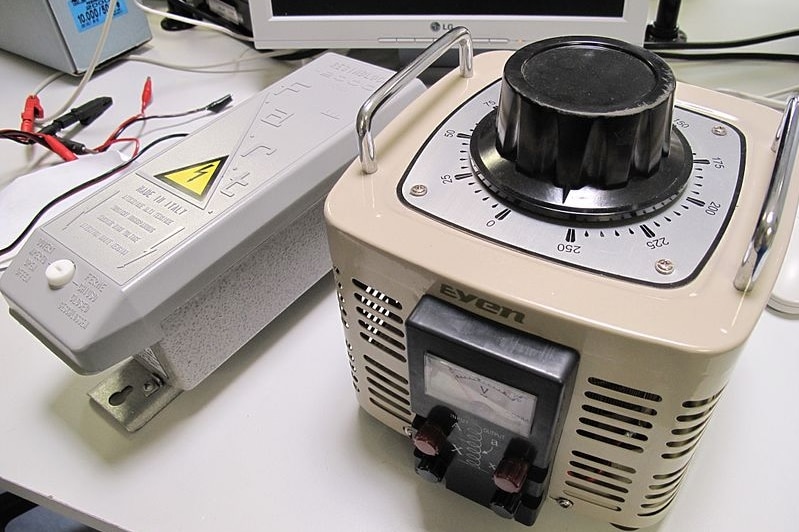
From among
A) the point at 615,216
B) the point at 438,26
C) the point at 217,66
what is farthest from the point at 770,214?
the point at 217,66

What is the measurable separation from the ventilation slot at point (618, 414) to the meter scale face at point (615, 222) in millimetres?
54

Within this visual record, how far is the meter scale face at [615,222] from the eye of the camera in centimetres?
33

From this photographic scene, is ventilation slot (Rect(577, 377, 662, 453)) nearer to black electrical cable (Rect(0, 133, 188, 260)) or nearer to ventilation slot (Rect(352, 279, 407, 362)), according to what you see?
ventilation slot (Rect(352, 279, 407, 362))

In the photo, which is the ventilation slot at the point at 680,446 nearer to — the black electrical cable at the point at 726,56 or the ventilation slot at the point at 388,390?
the ventilation slot at the point at 388,390

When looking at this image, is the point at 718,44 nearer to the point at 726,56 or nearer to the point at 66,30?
the point at 726,56

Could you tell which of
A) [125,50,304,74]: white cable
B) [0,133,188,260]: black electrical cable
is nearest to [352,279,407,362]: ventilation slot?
[0,133,188,260]: black electrical cable

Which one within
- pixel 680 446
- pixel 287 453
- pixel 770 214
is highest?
pixel 770 214

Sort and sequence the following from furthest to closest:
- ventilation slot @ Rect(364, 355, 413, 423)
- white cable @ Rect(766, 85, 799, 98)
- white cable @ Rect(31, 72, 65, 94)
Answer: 1. white cable @ Rect(31, 72, 65, 94)
2. white cable @ Rect(766, 85, 799, 98)
3. ventilation slot @ Rect(364, 355, 413, 423)

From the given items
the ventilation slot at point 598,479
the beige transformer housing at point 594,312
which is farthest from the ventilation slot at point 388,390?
the ventilation slot at point 598,479

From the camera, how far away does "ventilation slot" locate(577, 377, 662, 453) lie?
0.32 m

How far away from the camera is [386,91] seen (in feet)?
1.29

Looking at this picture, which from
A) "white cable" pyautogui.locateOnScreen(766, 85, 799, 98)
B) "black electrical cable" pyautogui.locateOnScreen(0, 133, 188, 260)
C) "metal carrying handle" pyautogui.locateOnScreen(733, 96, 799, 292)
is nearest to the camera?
"metal carrying handle" pyautogui.locateOnScreen(733, 96, 799, 292)

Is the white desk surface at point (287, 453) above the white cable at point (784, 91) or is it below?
below

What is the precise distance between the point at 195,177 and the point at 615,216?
0.30m
